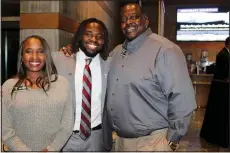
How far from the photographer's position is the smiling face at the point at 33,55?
198 cm

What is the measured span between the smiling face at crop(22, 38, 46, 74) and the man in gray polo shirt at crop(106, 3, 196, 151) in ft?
1.80

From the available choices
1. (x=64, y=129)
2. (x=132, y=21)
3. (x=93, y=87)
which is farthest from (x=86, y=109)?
(x=132, y=21)

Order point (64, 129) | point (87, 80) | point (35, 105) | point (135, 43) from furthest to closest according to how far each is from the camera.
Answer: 1. point (87, 80)
2. point (135, 43)
3. point (64, 129)
4. point (35, 105)

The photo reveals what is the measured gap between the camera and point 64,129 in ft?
6.60

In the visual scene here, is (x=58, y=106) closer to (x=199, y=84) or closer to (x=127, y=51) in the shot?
(x=127, y=51)

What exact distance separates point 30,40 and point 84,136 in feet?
2.64

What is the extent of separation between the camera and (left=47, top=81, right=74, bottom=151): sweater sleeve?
1993 mm

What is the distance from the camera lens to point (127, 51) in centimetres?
225

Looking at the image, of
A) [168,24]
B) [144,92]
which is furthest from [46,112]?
[168,24]

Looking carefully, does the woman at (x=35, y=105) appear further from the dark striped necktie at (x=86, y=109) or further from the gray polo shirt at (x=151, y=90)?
the gray polo shirt at (x=151, y=90)

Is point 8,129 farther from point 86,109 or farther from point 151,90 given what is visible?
point 151,90

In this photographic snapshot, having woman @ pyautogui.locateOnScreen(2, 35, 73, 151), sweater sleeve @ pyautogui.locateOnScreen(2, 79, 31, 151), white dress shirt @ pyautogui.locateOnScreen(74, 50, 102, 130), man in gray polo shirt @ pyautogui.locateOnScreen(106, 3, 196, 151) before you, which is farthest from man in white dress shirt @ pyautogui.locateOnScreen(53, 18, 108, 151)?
sweater sleeve @ pyautogui.locateOnScreen(2, 79, 31, 151)

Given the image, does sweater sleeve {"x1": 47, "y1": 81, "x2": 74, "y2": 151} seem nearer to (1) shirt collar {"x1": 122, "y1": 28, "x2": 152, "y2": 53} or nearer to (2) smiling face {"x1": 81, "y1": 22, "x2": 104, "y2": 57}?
(2) smiling face {"x1": 81, "y1": 22, "x2": 104, "y2": 57}

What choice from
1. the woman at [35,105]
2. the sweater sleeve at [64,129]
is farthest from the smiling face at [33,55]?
the sweater sleeve at [64,129]
